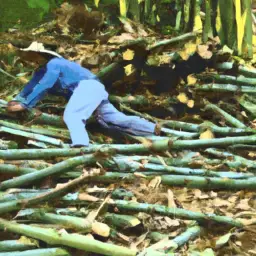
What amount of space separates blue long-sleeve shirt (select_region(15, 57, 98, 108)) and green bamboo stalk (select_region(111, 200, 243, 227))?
1.10 m

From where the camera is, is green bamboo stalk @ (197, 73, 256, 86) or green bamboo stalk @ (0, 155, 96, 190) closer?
green bamboo stalk @ (0, 155, 96, 190)

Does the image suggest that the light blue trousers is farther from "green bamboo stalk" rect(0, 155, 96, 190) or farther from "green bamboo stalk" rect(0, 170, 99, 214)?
"green bamboo stalk" rect(0, 170, 99, 214)

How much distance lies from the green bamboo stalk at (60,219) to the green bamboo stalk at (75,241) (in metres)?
0.08

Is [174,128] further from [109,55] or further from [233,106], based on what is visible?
[109,55]

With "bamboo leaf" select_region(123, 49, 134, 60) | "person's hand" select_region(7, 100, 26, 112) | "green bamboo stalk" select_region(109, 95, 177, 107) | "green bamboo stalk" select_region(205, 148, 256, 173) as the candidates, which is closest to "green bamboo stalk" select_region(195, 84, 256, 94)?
"green bamboo stalk" select_region(109, 95, 177, 107)

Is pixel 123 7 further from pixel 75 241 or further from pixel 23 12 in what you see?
pixel 75 241

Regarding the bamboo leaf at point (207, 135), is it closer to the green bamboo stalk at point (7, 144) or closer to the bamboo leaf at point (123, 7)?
the green bamboo stalk at point (7, 144)

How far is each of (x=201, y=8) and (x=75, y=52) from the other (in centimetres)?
134

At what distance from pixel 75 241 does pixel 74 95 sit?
4.14 feet

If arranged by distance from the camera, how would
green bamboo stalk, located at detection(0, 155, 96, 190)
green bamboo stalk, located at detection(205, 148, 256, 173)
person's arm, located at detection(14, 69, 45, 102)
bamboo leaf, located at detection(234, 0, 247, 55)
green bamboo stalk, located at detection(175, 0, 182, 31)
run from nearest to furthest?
green bamboo stalk, located at detection(0, 155, 96, 190) < green bamboo stalk, located at detection(205, 148, 256, 173) < person's arm, located at detection(14, 69, 45, 102) < bamboo leaf, located at detection(234, 0, 247, 55) < green bamboo stalk, located at detection(175, 0, 182, 31)

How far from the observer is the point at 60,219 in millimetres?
2201

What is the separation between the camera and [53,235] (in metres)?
2.08

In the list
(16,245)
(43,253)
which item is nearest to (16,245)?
(16,245)

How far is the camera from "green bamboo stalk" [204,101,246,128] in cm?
329
